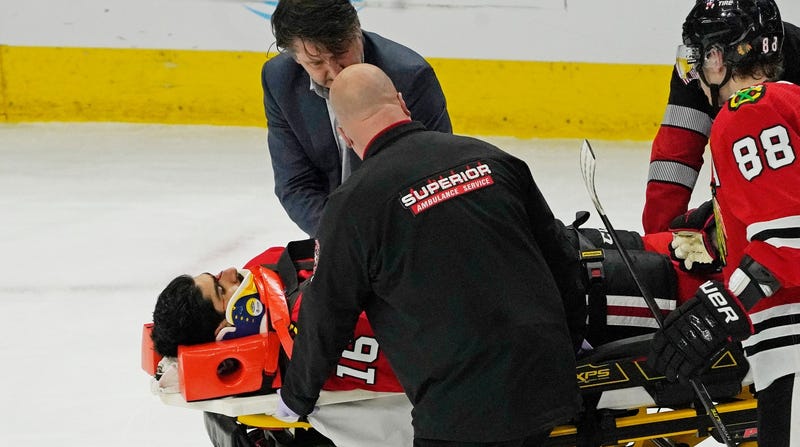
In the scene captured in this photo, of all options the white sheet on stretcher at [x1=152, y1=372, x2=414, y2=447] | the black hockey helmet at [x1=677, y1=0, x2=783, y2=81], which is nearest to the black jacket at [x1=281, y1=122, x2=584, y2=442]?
the white sheet on stretcher at [x1=152, y1=372, x2=414, y2=447]

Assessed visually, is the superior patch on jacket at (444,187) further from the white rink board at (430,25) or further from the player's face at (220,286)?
the white rink board at (430,25)

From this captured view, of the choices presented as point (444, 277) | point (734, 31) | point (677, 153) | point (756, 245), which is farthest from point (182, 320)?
point (677, 153)

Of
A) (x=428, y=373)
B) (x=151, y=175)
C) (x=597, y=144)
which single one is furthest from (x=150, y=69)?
(x=428, y=373)

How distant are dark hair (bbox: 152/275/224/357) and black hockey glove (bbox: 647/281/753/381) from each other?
99cm

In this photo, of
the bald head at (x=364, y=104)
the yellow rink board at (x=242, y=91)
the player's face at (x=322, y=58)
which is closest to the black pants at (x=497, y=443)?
the bald head at (x=364, y=104)

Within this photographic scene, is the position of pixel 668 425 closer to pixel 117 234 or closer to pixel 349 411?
pixel 349 411

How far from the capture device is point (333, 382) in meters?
2.19

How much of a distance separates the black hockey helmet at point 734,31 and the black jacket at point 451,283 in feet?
2.13

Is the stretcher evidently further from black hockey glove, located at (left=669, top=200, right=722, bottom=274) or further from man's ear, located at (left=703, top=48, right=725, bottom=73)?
man's ear, located at (left=703, top=48, right=725, bottom=73)

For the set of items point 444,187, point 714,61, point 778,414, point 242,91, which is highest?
point 714,61

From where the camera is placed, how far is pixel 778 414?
1.98 meters

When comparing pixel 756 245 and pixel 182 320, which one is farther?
pixel 182 320

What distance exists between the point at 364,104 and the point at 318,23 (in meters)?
0.54

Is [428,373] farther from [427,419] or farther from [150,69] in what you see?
[150,69]
